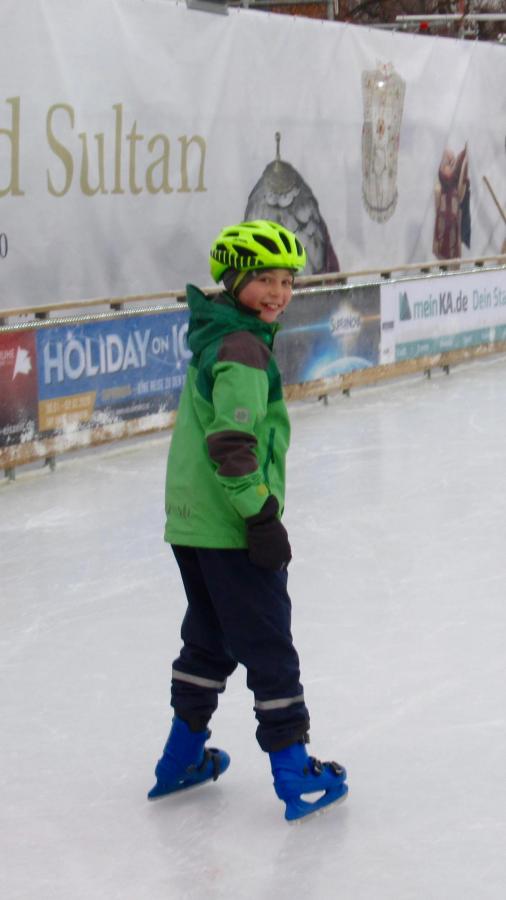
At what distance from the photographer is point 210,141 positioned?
8484mm

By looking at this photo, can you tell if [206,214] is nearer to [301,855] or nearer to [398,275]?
[398,275]

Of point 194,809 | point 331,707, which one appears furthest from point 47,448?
point 194,809

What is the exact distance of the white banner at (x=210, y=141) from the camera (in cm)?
721

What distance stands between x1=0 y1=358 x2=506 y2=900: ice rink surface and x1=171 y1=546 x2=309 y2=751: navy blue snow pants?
248mm

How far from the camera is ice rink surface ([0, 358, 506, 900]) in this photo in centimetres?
263

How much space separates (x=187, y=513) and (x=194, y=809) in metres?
0.66

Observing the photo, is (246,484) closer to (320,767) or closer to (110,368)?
(320,767)

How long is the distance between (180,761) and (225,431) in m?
0.79

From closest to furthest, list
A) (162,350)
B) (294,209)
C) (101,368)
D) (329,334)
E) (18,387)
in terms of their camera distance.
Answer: (18,387), (101,368), (162,350), (329,334), (294,209)

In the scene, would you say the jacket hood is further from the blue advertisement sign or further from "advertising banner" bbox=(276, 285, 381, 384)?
"advertising banner" bbox=(276, 285, 381, 384)

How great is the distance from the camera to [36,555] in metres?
5.22

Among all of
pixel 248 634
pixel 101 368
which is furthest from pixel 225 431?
pixel 101 368

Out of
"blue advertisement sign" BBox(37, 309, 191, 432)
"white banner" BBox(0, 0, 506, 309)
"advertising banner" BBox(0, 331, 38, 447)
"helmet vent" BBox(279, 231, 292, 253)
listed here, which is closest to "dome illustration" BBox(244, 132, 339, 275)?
"white banner" BBox(0, 0, 506, 309)

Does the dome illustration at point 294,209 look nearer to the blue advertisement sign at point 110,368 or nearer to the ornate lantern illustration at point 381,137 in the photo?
the ornate lantern illustration at point 381,137
